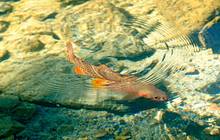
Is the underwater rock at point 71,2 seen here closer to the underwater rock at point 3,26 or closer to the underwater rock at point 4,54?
the underwater rock at point 3,26

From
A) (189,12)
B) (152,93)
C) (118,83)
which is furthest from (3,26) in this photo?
(189,12)

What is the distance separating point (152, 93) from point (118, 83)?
0.50 m

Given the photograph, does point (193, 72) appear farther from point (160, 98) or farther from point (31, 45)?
point (31, 45)

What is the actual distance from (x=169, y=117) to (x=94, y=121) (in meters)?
1.02

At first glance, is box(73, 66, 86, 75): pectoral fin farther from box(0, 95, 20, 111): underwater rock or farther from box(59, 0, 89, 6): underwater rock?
box(59, 0, 89, 6): underwater rock

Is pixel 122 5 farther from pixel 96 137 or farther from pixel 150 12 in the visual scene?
pixel 96 137

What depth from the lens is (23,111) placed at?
4.03 meters

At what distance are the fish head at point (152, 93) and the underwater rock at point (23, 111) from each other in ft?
4.87

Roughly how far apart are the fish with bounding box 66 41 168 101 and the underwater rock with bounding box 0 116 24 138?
131 cm

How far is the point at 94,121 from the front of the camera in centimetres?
424

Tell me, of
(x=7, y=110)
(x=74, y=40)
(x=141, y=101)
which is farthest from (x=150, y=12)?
(x=7, y=110)

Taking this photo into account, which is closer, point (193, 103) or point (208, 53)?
point (193, 103)

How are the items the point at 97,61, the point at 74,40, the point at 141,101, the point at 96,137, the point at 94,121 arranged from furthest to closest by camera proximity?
the point at 74,40 → the point at 97,61 → the point at 141,101 → the point at 94,121 → the point at 96,137

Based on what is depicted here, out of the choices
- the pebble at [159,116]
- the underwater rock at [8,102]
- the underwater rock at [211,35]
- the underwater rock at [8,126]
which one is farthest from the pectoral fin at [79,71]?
the underwater rock at [211,35]
